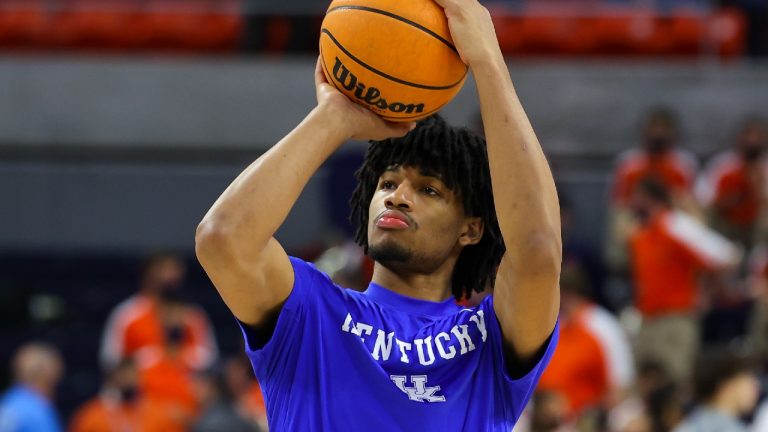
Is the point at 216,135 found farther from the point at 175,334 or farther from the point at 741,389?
the point at 741,389

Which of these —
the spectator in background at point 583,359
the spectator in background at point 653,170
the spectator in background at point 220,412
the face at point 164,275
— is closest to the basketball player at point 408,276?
the spectator in background at point 220,412

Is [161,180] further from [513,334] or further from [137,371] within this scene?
[513,334]

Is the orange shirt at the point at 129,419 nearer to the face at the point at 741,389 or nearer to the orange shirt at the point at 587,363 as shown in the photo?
the orange shirt at the point at 587,363

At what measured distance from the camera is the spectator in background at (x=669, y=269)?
8.58 metres

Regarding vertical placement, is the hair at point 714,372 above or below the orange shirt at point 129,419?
above

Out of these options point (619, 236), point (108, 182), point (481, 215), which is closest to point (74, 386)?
point (108, 182)

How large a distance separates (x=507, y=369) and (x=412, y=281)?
1.09ft

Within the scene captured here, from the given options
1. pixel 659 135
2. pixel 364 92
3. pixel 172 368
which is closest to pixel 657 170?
pixel 659 135

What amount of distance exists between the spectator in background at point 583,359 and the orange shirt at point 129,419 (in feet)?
8.27

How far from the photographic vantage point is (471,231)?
3.41 m

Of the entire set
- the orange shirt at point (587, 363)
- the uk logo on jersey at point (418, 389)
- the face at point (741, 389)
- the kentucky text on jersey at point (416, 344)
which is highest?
the kentucky text on jersey at point (416, 344)

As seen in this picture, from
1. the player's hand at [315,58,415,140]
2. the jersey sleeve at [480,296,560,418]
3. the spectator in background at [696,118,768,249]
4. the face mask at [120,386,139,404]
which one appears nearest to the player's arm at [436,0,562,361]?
the jersey sleeve at [480,296,560,418]

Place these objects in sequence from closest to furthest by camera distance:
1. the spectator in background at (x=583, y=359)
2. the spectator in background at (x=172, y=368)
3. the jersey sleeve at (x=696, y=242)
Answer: the spectator in background at (x=583, y=359) < the jersey sleeve at (x=696, y=242) < the spectator in background at (x=172, y=368)

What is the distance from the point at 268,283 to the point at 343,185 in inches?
308
